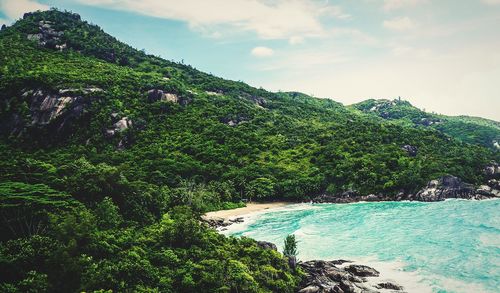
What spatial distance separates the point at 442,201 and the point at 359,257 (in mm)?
48589

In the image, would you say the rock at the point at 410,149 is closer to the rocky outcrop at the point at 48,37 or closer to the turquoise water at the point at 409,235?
Answer: the turquoise water at the point at 409,235

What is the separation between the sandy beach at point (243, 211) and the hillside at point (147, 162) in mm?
2537

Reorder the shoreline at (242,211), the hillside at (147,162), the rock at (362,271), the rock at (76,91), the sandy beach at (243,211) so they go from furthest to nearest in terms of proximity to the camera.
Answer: the rock at (76,91) < the sandy beach at (243,211) < the shoreline at (242,211) < the rock at (362,271) < the hillside at (147,162)

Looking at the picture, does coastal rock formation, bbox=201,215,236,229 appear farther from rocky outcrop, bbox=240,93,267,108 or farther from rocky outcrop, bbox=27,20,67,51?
rocky outcrop, bbox=27,20,67,51

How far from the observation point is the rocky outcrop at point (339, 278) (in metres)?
31.6

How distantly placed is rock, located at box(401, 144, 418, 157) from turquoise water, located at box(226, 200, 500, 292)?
2633cm

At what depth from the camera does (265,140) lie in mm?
117250

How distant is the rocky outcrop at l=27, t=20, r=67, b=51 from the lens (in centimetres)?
14515

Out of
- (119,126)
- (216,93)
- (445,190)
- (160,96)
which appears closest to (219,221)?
(445,190)

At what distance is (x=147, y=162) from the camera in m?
92.6

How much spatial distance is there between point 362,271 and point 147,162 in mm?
67311

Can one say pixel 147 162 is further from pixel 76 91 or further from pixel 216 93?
pixel 216 93

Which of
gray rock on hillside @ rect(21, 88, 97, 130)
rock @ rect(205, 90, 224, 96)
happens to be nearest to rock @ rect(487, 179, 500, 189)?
rock @ rect(205, 90, 224, 96)

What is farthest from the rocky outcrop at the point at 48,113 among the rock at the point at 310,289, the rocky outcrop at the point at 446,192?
the rock at the point at 310,289
